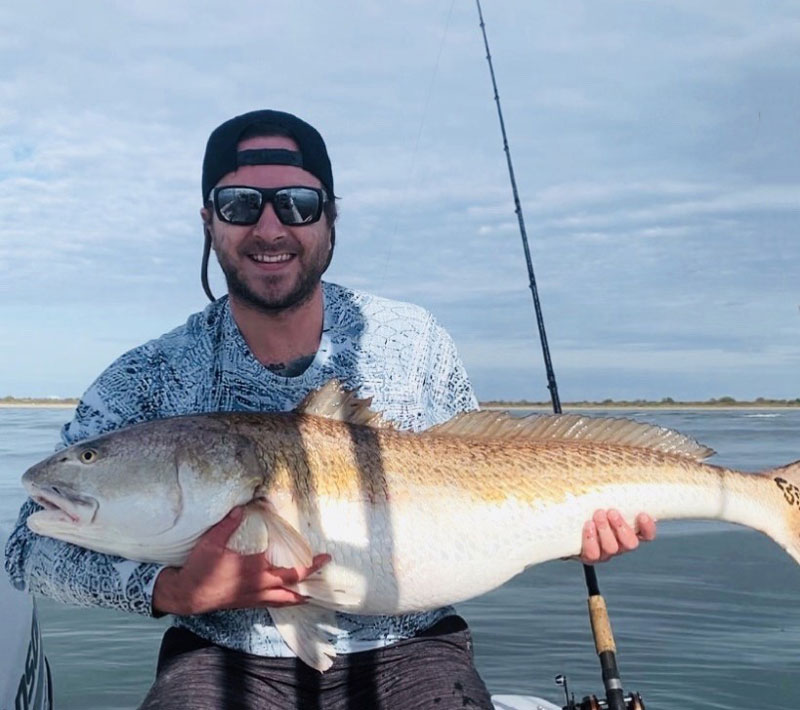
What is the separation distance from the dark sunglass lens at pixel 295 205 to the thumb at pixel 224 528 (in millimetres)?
1189

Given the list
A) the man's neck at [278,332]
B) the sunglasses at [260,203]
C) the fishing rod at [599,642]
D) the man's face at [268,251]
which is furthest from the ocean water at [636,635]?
the sunglasses at [260,203]

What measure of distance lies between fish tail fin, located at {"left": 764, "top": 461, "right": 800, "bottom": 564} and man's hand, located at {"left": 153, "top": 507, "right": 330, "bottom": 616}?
1.69m

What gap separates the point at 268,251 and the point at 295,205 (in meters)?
0.20

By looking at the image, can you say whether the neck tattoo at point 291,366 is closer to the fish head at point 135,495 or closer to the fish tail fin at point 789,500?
the fish head at point 135,495

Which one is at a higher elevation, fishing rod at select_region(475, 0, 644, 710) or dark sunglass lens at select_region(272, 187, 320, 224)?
dark sunglass lens at select_region(272, 187, 320, 224)

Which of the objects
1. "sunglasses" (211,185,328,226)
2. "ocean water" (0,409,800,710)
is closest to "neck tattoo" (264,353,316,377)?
"sunglasses" (211,185,328,226)

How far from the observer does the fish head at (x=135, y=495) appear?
2.76 m

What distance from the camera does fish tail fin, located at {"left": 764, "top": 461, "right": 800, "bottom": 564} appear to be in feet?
11.0

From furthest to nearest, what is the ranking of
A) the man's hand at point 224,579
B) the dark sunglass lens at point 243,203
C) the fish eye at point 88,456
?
the dark sunglass lens at point 243,203, the fish eye at point 88,456, the man's hand at point 224,579

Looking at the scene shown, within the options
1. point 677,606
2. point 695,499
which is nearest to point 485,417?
point 695,499

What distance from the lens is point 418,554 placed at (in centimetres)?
296

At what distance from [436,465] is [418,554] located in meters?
0.32

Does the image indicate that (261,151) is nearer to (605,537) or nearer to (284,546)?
(284,546)

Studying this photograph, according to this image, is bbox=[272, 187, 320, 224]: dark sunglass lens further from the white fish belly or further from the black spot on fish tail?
the black spot on fish tail
